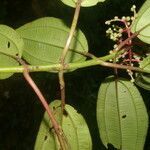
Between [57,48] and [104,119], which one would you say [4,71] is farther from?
A: [104,119]

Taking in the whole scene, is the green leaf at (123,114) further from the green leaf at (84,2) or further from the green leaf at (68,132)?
the green leaf at (84,2)

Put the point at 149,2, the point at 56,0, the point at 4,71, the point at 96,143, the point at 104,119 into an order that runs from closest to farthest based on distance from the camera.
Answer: the point at 4,71
the point at 149,2
the point at 104,119
the point at 96,143
the point at 56,0

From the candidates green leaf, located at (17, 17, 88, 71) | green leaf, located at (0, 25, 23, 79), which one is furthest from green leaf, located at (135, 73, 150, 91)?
green leaf, located at (0, 25, 23, 79)

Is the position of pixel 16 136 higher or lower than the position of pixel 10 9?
lower

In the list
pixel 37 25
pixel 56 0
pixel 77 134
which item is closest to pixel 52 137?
pixel 77 134

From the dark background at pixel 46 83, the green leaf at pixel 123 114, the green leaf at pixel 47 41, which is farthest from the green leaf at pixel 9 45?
the dark background at pixel 46 83

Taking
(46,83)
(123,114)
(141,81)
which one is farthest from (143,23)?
(46,83)

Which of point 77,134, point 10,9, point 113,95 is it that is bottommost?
point 77,134
